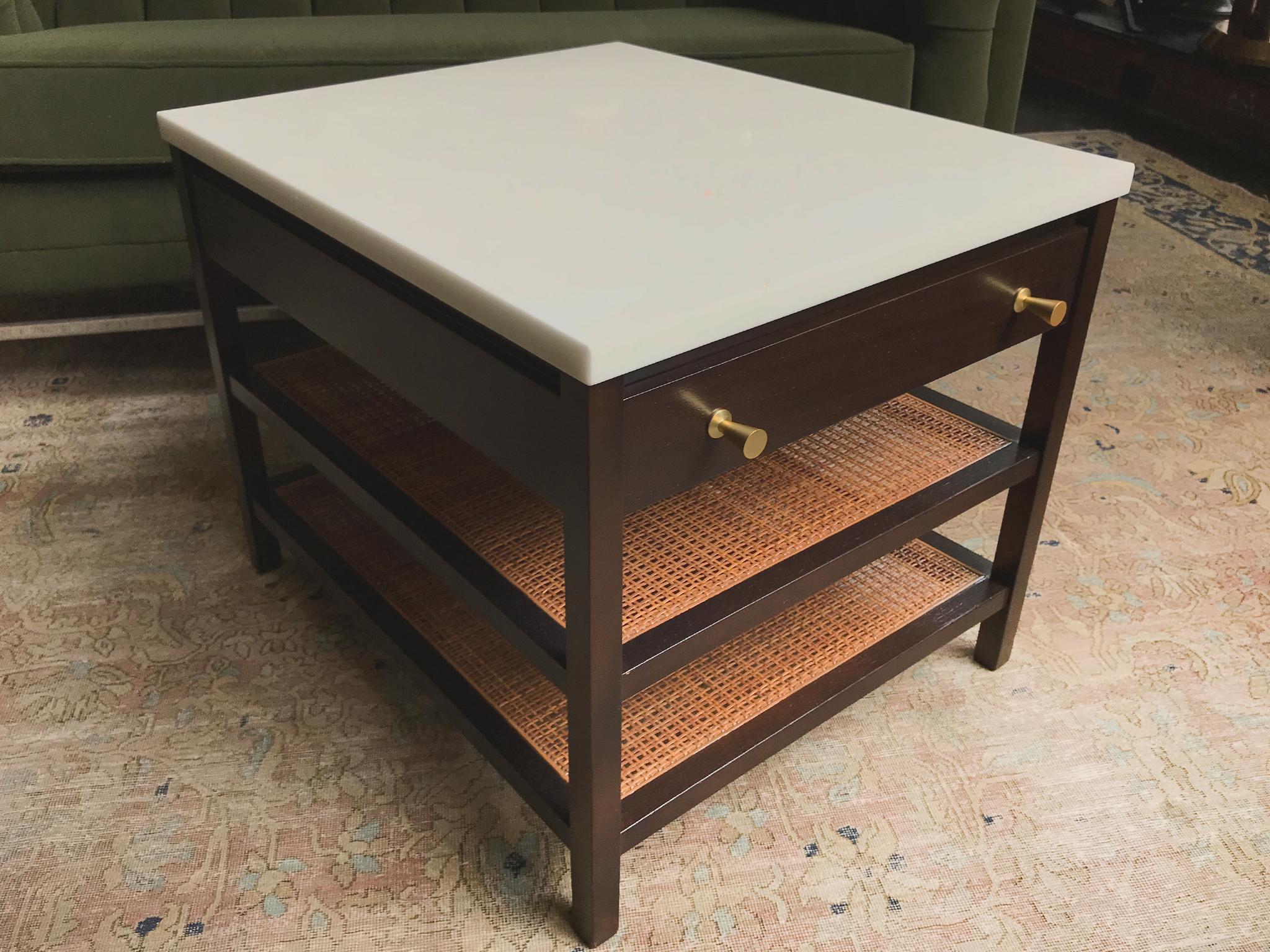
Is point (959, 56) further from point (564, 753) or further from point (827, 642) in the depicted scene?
point (564, 753)

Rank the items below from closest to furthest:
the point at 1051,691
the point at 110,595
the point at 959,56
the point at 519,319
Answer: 1. the point at 519,319
2. the point at 1051,691
3. the point at 110,595
4. the point at 959,56

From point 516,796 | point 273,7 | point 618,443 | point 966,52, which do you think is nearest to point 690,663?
point 516,796

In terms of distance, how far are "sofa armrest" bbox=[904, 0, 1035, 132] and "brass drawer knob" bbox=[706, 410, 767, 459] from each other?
1292mm

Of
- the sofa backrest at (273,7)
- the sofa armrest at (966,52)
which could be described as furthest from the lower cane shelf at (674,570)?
the sofa backrest at (273,7)

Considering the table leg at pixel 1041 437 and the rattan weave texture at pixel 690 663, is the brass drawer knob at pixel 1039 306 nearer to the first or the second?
the table leg at pixel 1041 437

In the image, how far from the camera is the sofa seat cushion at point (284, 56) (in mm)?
1393

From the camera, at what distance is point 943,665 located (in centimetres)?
112

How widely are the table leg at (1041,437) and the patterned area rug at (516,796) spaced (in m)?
0.06

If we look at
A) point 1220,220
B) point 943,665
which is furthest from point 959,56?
point 943,665

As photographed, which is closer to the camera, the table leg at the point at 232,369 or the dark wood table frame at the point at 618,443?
the dark wood table frame at the point at 618,443

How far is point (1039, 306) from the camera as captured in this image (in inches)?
33.6

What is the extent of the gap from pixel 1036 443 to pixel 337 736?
72cm

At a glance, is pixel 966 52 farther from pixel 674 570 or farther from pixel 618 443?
pixel 618 443

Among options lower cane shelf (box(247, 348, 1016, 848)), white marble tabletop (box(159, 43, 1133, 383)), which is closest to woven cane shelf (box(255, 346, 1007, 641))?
lower cane shelf (box(247, 348, 1016, 848))
